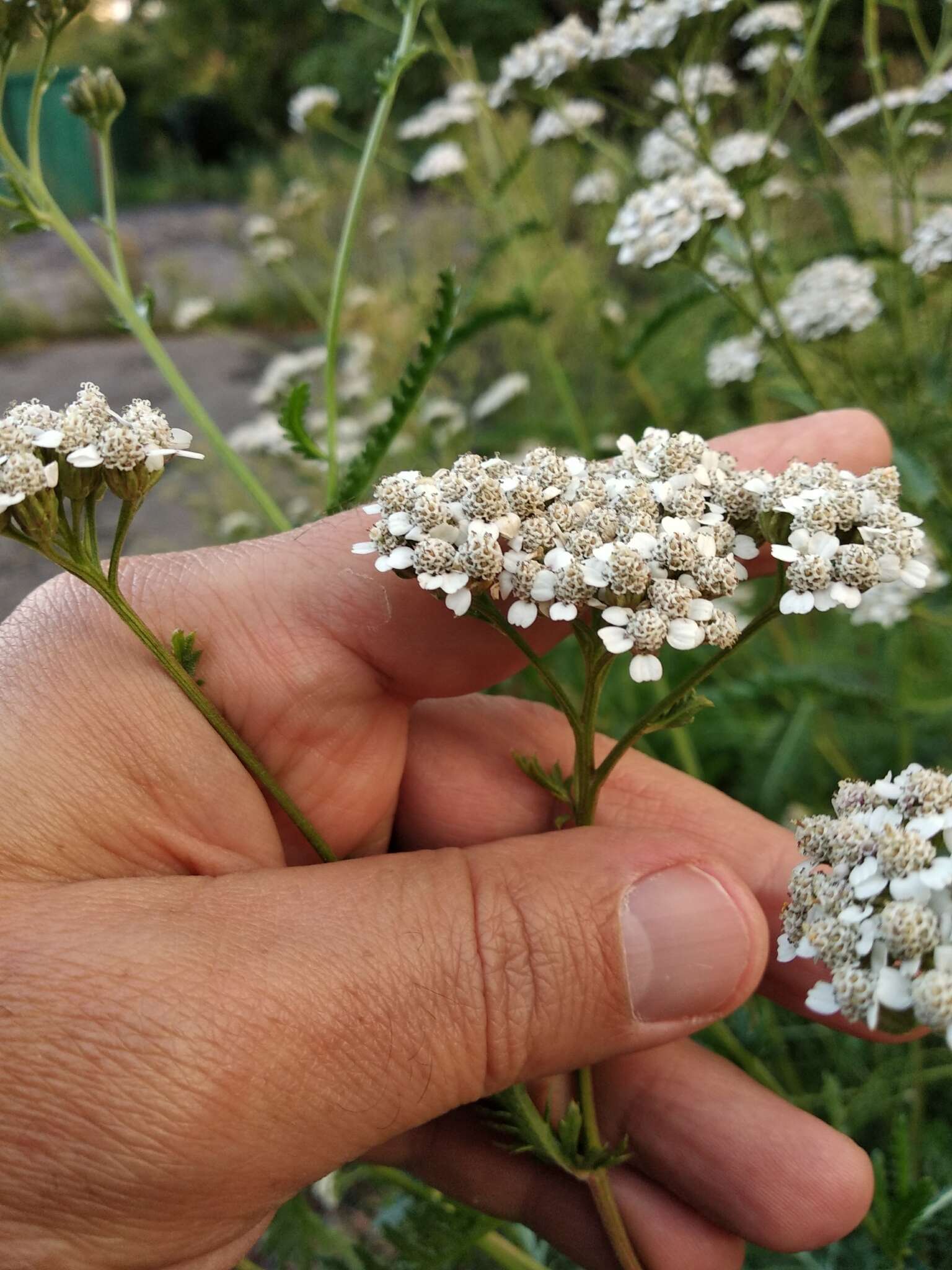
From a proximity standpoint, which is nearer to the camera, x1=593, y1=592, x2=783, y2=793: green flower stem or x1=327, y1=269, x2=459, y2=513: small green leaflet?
x1=593, y1=592, x2=783, y2=793: green flower stem

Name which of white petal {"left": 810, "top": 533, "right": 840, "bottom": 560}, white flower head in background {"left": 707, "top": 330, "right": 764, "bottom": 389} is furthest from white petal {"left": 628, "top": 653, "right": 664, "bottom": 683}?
white flower head in background {"left": 707, "top": 330, "right": 764, "bottom": 389}

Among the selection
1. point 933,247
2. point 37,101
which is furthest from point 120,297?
point 933,247

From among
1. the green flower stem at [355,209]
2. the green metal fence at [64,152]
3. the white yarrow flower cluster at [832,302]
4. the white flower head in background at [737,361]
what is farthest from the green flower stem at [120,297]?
the green metal fence at [64,152]

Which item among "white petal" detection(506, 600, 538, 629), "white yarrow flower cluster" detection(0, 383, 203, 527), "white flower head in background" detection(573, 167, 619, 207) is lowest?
"white flower head in background" detection(573, 167, 619, 207)

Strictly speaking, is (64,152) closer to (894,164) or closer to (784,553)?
(894,164)

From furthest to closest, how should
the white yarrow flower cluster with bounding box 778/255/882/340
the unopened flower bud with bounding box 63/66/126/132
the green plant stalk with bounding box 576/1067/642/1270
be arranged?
the white yarrow flower cluster with bounding box 778/255/882/340 < the unopened flower bud with bounding box 63/66/126/132 < the green plant stalk with bounding box 576/1067/642/1270

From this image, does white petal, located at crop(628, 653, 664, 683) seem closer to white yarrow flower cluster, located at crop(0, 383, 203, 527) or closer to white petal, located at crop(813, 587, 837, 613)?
white petal, located at crop(813, 587, 837, 613)

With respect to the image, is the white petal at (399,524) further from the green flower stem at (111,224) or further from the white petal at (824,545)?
the green flower stem at (111,224)

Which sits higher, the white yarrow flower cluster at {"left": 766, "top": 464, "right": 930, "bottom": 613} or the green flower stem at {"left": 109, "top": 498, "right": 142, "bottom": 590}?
the green flower stem at {"left": 109, "top": 498, "right": 142, "bottom": 590}
